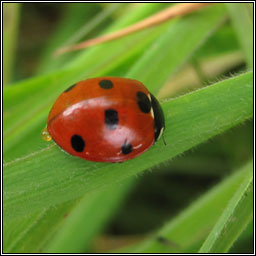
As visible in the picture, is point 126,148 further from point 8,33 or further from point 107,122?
point 8,33

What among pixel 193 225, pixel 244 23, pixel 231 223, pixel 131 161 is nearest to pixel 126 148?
pixel 131 161

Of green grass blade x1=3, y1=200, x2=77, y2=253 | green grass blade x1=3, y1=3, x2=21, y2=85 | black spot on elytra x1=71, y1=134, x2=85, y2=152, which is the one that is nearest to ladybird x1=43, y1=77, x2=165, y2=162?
black spot on elytra x1=71, y1=134, x2=85, y2=152

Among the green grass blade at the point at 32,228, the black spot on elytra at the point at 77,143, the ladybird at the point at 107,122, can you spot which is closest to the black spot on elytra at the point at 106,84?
the ladybird at the point at 107,122

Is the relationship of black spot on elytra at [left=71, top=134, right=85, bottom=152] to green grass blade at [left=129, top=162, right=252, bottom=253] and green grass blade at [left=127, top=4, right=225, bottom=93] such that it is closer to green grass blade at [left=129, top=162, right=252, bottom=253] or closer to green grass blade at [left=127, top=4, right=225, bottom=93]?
green grass blade at [left=127, top=4, right=225, bottom=93]

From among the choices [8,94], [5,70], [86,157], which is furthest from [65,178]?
[5,70]

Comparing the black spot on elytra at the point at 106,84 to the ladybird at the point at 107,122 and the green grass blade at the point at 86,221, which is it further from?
the green grass blade at the point at 86,221
